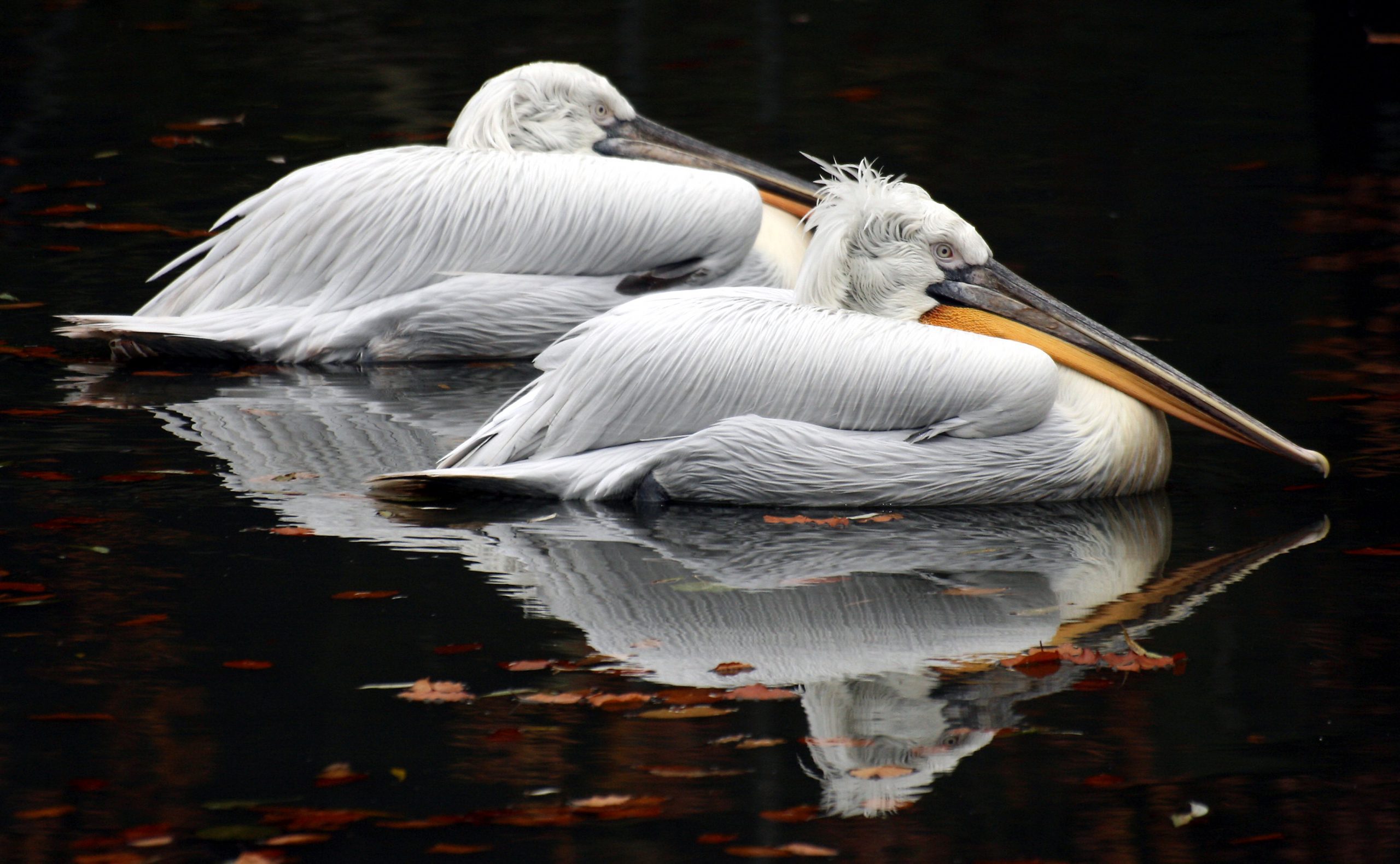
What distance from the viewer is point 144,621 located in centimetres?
427

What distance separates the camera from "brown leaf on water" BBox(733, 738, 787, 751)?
362 centimetres

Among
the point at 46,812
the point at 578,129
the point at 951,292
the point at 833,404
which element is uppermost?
the point at 578,129

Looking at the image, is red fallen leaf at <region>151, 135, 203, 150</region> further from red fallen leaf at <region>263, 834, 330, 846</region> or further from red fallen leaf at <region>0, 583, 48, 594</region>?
red fallen leaf at <region>263, 834, 330, 846</region>

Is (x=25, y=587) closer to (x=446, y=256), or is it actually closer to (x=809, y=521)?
(x=809, y=521)

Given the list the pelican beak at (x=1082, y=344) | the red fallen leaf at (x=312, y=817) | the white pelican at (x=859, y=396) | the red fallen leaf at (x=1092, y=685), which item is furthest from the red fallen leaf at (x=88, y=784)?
the pelican beak at (x=1082, y=344)

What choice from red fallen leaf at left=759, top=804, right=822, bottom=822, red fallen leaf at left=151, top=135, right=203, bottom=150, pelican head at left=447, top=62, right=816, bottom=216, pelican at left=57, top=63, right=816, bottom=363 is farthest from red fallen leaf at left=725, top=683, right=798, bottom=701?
red fallen leaf at left=151, top=135, right=203, bottom=150

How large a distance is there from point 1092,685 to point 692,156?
12.3ft

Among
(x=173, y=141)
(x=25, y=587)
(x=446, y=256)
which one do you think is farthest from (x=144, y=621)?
(x=173, y=141)

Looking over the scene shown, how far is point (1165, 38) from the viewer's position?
12.1 metres

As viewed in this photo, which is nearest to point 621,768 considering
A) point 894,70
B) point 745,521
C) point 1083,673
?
point 1083,673

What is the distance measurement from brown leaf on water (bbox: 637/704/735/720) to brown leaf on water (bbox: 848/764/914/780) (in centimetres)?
33

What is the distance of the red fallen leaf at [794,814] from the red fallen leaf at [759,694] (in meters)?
0.47

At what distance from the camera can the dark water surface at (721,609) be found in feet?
11.2

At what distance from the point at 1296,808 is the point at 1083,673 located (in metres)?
0.65
